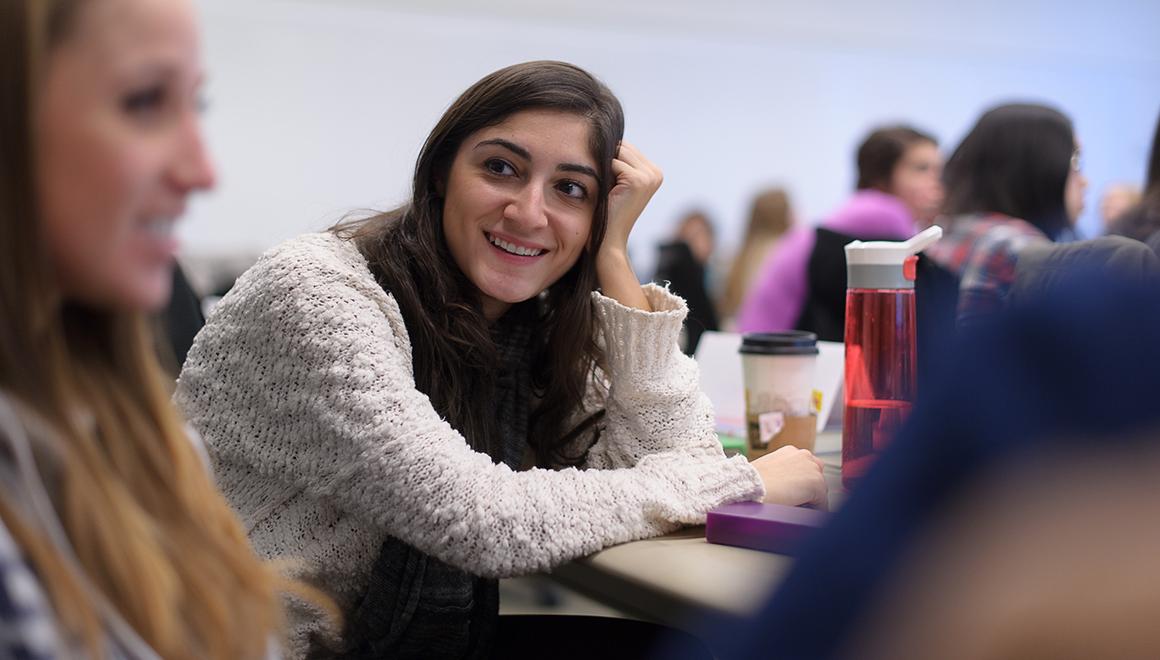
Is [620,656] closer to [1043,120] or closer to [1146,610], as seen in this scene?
[1146,610]

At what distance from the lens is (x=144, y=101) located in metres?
0.66

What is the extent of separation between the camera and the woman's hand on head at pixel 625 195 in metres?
1.56

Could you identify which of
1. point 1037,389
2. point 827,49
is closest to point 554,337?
point 1037,389

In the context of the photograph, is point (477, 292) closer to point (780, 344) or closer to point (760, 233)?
point (780, 344)

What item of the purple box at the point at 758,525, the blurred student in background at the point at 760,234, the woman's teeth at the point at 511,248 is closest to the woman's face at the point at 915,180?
the blurred student in background at the point at 760,234

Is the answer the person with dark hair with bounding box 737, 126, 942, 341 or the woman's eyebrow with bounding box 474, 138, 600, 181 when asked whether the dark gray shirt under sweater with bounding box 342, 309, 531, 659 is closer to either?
the woman's eyebrow with bounding box 474, 138, 600, 181

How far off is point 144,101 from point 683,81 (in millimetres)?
6771

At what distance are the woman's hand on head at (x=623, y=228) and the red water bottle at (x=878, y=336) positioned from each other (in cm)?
30

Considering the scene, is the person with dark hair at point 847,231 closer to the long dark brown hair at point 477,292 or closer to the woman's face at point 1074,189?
the woman's face at point 1074,189

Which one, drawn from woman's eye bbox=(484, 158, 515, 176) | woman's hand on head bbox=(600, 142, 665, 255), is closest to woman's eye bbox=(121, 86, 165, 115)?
woman's eye bbox=(484, 158, 515, 176)

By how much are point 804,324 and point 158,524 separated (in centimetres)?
292

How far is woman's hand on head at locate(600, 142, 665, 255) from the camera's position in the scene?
1.56 m

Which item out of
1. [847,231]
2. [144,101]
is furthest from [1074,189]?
[144,101]

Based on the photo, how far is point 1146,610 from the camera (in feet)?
1.32
